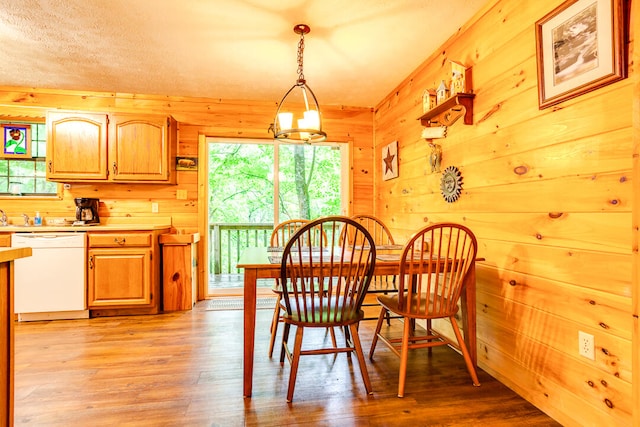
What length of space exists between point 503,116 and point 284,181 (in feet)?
8.93

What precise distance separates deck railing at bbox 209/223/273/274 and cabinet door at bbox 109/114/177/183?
1709mm

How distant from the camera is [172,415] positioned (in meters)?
1.62

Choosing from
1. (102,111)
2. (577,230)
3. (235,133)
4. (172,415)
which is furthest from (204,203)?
(577,230)

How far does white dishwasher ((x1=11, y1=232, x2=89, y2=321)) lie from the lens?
2.99 meters

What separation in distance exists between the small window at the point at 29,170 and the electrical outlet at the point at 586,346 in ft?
15.2

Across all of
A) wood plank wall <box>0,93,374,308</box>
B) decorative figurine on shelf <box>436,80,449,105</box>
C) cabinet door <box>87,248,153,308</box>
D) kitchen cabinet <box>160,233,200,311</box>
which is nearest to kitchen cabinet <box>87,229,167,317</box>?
cabinet door <box>87,248,153,308</box>

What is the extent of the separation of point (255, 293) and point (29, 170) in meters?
3.48

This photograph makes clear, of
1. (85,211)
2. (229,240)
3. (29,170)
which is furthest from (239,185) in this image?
(29,170)

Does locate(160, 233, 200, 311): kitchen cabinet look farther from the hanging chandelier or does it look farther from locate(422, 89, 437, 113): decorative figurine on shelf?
locate(422, 89, 437, 113): decorative figurine on shelf

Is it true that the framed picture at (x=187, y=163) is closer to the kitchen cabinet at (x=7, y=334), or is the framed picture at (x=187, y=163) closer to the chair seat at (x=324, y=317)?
the chair seat at (x=324, y=317)

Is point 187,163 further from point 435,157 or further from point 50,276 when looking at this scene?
point 435,157

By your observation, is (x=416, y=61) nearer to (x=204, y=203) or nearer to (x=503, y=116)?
(x=503, y=116)

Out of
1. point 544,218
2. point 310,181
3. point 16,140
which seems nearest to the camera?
point 544,218

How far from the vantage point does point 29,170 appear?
3.58m
